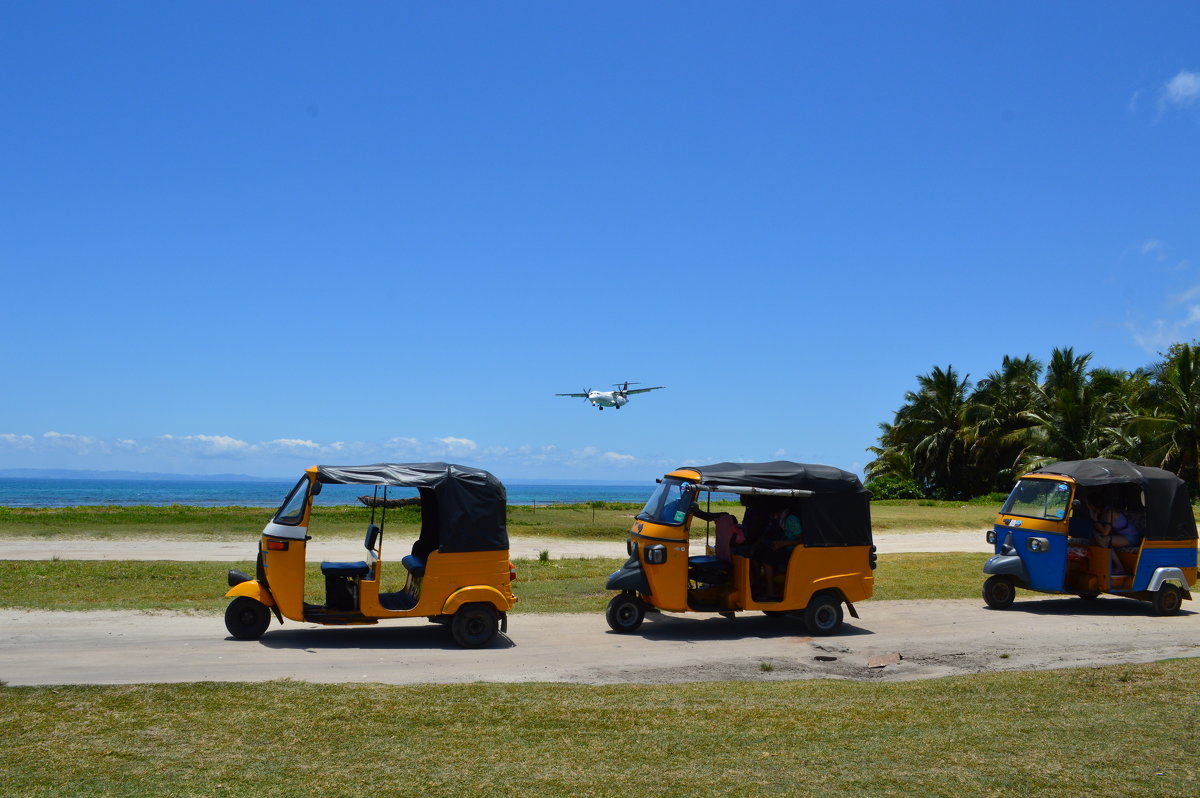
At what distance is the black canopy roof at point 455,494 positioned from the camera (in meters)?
12.8

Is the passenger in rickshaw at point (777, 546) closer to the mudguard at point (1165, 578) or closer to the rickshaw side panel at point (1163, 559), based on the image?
the rickshaw side panel at point (1163, 559)

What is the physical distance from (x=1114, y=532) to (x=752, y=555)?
7.34 m

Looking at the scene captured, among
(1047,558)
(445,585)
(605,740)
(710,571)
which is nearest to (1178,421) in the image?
(1047,558)

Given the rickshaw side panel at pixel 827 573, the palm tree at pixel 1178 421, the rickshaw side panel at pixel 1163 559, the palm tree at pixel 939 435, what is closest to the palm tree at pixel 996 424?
the palm tree at pixel 939 435

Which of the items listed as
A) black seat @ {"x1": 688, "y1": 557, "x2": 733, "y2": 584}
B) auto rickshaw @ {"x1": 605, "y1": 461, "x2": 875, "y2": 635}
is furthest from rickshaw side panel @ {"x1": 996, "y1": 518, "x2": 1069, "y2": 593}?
black seat @ {"x1": 688, "y1": 557, "x2": 733, "y2": 584}

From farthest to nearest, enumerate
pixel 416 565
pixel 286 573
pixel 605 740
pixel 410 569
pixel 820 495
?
pixel 820 495
pixel 410 569
pixel 416 565
pixel 286 573
pixel 605 740

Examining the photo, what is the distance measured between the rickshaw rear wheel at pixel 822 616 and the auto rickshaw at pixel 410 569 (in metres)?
4.50

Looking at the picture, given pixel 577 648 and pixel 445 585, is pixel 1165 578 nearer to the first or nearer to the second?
pixel 577 648

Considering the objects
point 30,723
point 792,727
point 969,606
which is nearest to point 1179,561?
point 969,606

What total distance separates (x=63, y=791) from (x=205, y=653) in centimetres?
592

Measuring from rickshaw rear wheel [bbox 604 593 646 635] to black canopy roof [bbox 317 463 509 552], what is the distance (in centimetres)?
200

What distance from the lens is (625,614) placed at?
561 inches

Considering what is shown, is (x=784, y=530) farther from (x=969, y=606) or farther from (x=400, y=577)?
(x=400, y=577)

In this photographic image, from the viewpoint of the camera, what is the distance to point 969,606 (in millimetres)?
17562
